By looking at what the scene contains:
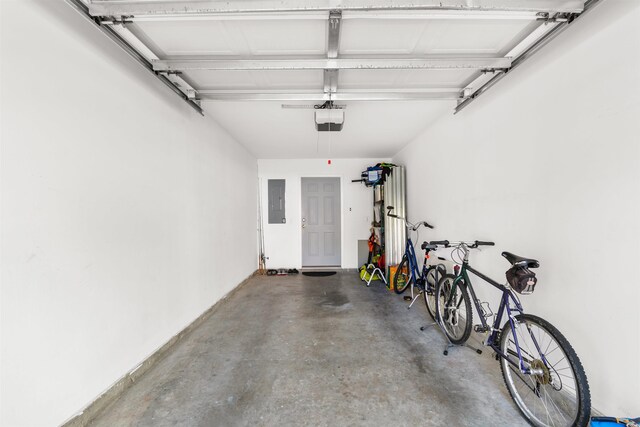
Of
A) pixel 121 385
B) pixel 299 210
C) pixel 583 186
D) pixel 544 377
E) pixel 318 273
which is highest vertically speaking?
pixel 583 186

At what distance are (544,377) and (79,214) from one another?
111 inches

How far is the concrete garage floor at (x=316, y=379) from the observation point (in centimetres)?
144

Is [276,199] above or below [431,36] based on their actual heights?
below

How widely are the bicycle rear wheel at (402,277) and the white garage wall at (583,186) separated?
4.61 ft

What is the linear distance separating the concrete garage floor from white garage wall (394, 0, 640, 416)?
692 millimetres

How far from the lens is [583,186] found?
136 cm

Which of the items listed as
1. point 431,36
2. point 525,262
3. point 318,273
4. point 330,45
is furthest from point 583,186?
point 318,273

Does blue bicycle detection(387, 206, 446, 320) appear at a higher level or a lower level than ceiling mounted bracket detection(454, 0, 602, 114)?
lower

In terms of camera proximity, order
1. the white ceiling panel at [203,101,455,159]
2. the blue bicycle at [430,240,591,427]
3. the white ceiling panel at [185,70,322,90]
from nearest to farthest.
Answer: the blue bicycle at [430,240,591,427] → the white ceiling panel at [185,70,322,90] → the white ceiling panel at [203,101,455,159]

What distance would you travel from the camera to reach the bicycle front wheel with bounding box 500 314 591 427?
1.30 m

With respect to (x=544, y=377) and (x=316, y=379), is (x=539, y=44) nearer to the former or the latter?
(x=544, y=377)

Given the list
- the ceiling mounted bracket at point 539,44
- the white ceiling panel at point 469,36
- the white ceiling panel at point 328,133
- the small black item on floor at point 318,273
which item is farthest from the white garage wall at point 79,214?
the ceiling mounted bracket at point 539,44

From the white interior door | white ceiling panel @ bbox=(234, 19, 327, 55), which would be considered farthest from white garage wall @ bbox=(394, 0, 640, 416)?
the white interior door

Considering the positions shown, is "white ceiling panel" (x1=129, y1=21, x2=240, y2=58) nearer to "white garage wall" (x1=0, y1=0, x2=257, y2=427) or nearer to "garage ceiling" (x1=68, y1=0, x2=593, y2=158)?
"garage ceiling" (x1=68, y1=0, x2=593, y2=158)
